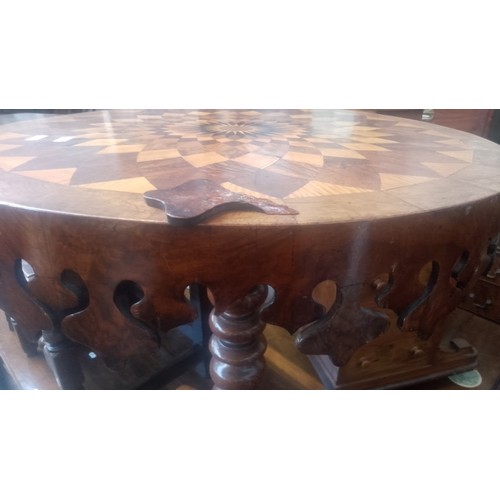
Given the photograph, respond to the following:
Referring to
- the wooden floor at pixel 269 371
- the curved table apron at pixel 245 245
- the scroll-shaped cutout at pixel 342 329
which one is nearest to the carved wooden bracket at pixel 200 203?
the curved table apron at pixel 245 245

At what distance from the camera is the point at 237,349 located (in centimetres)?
65

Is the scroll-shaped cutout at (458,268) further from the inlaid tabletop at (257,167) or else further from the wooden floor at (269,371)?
the wooden floor at (269,371)

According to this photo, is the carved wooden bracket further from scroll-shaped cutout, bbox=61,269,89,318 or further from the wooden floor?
the wooden floor

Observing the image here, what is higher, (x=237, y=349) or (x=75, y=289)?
(x=75, y=289)

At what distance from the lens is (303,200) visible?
423 mm

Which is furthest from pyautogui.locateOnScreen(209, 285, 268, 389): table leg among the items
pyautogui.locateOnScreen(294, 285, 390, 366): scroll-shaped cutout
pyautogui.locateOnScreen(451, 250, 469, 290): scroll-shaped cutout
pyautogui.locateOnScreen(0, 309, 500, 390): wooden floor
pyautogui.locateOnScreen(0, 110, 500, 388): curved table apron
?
pyautogui.locateOnScreen(0, 309, 500, 390): wooden floor

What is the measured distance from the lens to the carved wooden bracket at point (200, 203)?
0.36 metres

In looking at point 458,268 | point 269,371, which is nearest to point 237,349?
point 458,268

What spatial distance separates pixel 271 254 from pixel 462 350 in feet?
3.37

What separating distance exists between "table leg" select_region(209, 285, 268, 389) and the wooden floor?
0.41m

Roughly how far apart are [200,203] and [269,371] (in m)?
0.85

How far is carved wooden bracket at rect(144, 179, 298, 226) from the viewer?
1.17ft

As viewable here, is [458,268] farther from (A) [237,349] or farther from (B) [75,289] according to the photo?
(B) [75,289]
